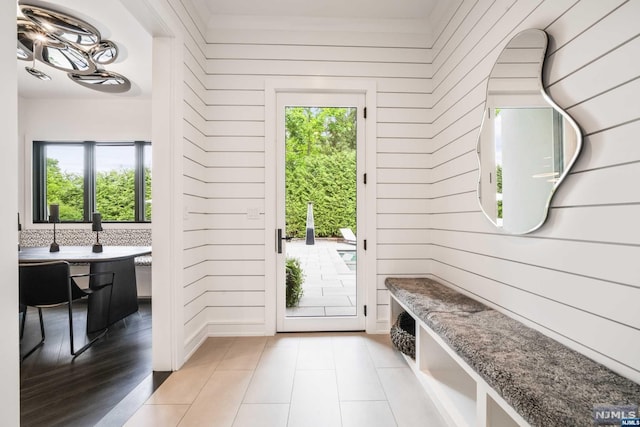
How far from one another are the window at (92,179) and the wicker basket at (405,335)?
392cm

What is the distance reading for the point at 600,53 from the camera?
1.14 m

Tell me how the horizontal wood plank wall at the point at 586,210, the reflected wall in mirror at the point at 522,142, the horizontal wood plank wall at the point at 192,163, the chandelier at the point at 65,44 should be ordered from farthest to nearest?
1. the chandelier at the point at 65,44
2. the horizontal wood plank wall at the point at 192,163
3. the reflected wall in mirror at the point at 522,142
4. the horizontal wood plank wall at the point at 586,210

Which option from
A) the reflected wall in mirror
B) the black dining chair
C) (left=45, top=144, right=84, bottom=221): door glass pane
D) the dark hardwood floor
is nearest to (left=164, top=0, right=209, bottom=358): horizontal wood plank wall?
the dark hardwood floor

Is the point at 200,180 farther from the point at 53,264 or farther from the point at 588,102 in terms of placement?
the point at 588,102

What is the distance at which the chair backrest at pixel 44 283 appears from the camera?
2406 mm

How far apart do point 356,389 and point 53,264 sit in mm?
2569

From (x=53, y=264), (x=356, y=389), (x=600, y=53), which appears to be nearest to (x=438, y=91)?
(x=600, y=53)

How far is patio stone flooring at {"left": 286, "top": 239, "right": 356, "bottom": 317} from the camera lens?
285 cm

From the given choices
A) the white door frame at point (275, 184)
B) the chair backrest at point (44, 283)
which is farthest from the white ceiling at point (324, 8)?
the chair backrest at point (44, 283)

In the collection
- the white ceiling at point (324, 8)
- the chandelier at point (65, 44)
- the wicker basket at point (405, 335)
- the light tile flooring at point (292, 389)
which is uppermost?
the white ceiling at point (324, 8)

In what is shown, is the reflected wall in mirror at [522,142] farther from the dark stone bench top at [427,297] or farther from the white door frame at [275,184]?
the white door frame at [275,184]

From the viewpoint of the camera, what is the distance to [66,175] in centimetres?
450

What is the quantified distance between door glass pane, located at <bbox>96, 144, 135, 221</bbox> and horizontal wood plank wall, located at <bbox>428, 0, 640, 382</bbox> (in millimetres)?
4677

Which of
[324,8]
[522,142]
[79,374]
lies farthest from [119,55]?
[522,142]
